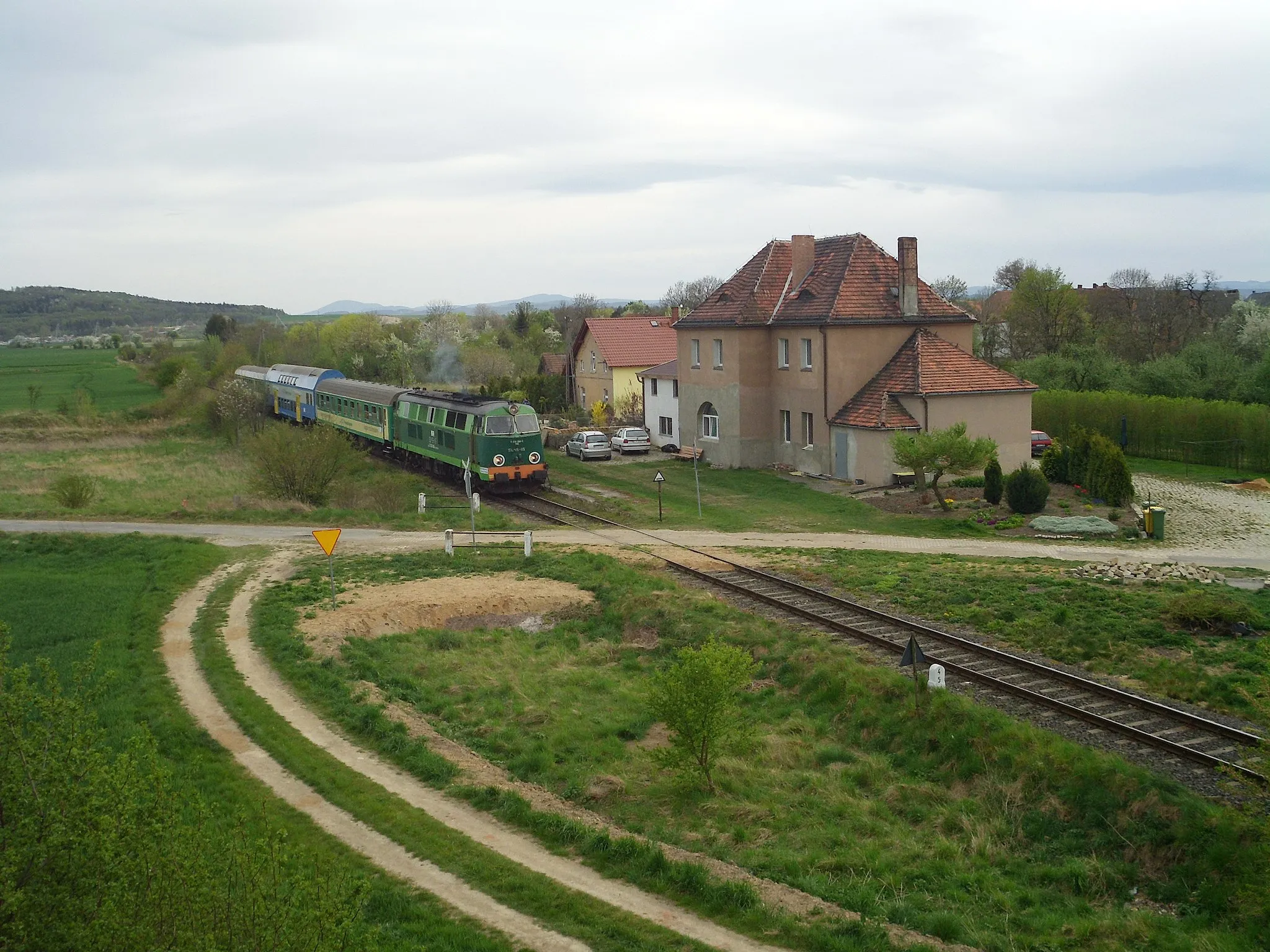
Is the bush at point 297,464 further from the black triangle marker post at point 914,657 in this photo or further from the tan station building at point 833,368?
the black triangle marker post at point 914,657

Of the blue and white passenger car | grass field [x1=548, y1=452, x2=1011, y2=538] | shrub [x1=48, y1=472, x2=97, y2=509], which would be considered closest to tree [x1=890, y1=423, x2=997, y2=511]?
grass field [x1=548, y1=452, x2=1011, y2=538]

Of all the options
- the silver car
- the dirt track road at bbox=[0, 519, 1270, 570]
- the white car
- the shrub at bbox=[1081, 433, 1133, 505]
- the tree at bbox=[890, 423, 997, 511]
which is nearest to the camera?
the dirt track road at bbox=[0, 519, 1270, 570]

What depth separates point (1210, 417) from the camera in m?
41.3

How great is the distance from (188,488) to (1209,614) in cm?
3741

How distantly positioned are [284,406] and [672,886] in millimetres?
54255

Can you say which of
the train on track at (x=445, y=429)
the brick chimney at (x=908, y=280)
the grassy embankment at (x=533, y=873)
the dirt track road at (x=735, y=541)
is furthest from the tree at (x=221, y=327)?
the grassy embankment at (x=533, y=873)

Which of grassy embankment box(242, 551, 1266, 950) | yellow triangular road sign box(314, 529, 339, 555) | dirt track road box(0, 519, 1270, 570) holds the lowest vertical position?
grassy embankment box(242, 551, 1266, 950)

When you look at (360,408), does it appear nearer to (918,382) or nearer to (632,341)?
(632,341)

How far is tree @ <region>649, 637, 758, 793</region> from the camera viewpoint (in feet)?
42.0

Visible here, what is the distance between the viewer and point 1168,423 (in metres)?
43.3

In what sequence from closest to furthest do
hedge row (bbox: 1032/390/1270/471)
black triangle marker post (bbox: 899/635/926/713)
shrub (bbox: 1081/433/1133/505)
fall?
black triangle marker post (bbox: 899/635/926/713), shrub (bbox: 1081/433/1133/505), hedge row (bbox: 1032/390/1270/471)

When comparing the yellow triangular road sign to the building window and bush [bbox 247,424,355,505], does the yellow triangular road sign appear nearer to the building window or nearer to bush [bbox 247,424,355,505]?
bush [bbox 247,424,355,505]

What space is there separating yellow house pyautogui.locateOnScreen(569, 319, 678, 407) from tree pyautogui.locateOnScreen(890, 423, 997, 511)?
2529cm

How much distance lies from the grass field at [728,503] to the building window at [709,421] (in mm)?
1633
